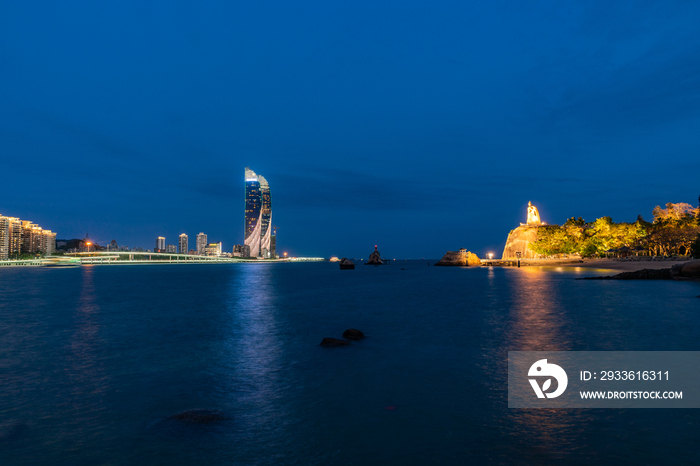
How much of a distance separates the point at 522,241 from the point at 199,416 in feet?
645

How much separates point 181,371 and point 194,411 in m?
5.29

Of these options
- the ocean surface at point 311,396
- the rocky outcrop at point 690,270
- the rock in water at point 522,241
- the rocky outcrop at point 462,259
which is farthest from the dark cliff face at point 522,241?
the ocean surface at point 311,396

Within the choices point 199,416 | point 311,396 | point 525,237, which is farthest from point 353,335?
point 525,237

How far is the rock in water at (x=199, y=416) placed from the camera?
380 inches

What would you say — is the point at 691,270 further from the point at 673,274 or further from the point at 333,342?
the point at 333,342

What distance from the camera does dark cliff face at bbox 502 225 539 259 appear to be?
7119 inches

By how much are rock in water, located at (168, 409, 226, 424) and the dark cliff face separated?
191672 mm

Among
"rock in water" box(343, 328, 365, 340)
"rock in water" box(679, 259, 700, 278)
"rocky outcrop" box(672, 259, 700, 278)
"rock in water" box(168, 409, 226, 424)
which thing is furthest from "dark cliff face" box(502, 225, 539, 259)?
"rock in water" box(168, 409, 226, 424)

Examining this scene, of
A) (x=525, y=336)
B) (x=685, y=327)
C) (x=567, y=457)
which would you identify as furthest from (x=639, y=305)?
(x=567, y=457)

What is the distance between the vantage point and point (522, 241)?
18450 centimetres

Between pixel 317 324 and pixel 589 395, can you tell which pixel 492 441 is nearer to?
pixel 589 395

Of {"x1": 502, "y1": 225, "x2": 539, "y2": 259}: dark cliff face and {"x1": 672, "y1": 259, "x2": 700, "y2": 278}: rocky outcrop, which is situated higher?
{"x1": 502, "y1": 225, "x2": 539, "y2": 259}: dark cliff face

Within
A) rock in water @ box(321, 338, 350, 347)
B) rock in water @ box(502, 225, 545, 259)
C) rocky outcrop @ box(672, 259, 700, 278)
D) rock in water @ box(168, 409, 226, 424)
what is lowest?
rock in water @ box(321, 338, 350, 347)

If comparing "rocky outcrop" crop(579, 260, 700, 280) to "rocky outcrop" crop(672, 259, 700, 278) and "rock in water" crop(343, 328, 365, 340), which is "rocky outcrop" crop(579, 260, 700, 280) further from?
"rock in water" crop(343, 328, 365, 340)
